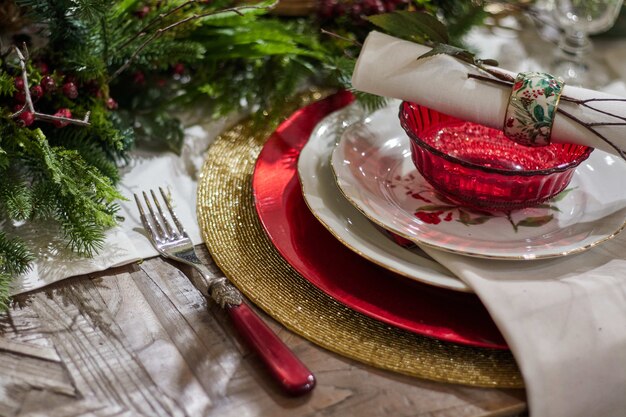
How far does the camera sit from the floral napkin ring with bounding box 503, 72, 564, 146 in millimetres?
620

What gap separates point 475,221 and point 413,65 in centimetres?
16

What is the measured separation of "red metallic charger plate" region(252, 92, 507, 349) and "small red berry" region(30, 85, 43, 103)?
0.78ft

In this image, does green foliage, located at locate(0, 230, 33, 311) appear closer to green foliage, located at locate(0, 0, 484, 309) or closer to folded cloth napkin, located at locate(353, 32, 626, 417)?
green foliage, located at locate(0, 0, 484, 309)

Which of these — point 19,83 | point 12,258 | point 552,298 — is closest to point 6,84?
point 19,83

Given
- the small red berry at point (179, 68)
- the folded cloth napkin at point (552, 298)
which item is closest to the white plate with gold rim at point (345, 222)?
the folded cloth napkin at point (552, 298)

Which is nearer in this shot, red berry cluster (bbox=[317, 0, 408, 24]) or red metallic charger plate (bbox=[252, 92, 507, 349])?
red metallic charger plate (bbox=[252, 92, 507, 349])

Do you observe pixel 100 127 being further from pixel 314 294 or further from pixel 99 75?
pixel 314 294

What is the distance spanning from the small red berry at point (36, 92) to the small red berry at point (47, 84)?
0.01 meters

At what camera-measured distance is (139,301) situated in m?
0.62

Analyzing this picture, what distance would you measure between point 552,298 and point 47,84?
539 mm

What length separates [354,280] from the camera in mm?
621

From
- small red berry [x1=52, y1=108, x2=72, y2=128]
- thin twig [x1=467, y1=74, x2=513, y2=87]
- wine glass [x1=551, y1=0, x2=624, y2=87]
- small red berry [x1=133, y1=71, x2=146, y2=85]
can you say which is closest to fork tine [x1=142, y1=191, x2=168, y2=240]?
small red berry [x1=52, y1=108, x2=72, y2=128]

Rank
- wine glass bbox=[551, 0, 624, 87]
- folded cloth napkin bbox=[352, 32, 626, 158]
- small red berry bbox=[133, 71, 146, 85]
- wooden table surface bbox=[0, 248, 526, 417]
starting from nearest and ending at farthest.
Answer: wooden table surface bbox=[0, 248, 526, 417], folded cloth napkin bbox=[352, 32, 626, 158], small red berry bbox=[133, 71, 146, 85], wine glass bbox=[551, 0, 624, 87]

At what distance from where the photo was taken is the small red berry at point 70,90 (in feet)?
2.46
